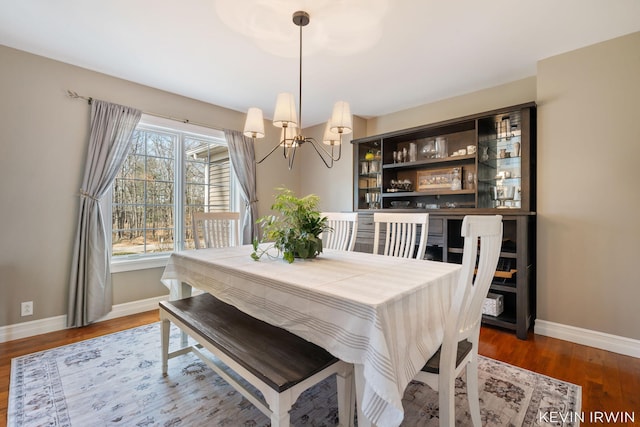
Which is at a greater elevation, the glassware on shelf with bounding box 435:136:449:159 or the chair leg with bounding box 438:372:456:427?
the glassware on shelf with bounding box 435:136:449:159

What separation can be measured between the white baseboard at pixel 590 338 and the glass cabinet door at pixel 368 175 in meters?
2.18

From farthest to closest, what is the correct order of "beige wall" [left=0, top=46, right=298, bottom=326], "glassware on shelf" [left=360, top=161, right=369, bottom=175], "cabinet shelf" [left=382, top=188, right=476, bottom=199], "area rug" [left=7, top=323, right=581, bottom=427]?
"glassware on shelf" [left=360, top=161, right=369, bottom=175], "cabinet shelf" [left=382, top=188, right=476, bottom=199], "beige wall" [left=0, top=46, right=298, bottom=326], "area rug" [left=7, top=323, right=581, bottom=427]

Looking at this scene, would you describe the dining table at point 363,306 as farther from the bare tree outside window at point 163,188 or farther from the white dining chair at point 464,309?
the bare tree outside window at point 163,188

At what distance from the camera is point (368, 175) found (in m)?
4.13

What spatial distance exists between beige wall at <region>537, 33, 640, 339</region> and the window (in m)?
3.70

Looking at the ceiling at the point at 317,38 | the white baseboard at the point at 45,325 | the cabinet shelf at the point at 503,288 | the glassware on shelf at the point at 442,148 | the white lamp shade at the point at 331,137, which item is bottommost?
the white baseboard at the point at 45,325

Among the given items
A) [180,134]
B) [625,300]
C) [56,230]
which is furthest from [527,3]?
[56,230]

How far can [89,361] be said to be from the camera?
7.00 ft

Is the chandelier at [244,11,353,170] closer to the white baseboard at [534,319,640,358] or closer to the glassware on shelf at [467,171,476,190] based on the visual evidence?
Answer: the glassware on shelf at [467,171,476,190]

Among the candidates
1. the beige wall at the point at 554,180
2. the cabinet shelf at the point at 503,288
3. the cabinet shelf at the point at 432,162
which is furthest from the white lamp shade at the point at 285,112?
the cabinet shelf at the point at 503,288

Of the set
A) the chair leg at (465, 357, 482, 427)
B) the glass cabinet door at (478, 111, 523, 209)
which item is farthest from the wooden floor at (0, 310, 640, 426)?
the glass cabinet door at (478, 111, 523, 209)

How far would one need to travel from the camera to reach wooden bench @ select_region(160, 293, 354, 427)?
3.63 feet

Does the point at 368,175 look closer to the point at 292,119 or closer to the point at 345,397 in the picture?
the point at 292,119

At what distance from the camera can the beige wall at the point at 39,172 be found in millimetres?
2467
